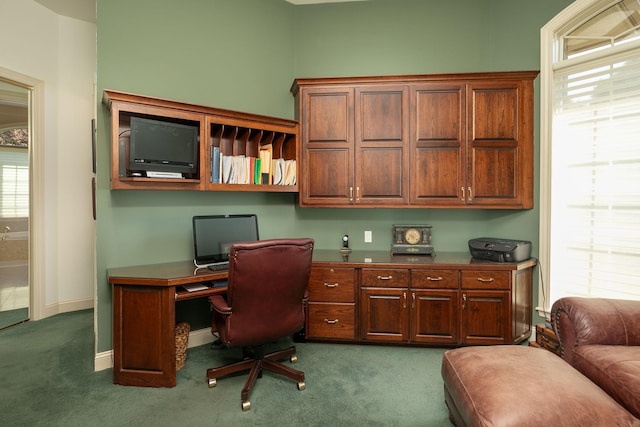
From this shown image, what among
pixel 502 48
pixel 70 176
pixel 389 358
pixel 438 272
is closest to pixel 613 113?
pixel 502 48

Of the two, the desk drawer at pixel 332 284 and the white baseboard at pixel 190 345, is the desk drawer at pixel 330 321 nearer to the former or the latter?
the desk drawer at pixel 332 284

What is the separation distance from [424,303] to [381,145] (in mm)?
1460

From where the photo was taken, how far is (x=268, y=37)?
354 cm

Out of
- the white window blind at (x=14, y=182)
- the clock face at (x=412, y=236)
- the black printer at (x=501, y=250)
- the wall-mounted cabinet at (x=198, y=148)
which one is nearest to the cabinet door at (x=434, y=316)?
the black printer at (x=501, y=250)

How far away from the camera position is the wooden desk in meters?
2.35

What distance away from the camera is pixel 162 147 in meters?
2.63

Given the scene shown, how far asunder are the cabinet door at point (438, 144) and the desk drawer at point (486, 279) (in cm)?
66

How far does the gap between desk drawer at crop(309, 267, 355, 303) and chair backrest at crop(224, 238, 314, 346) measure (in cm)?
78

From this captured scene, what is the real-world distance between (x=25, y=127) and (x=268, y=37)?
2781 millimetres

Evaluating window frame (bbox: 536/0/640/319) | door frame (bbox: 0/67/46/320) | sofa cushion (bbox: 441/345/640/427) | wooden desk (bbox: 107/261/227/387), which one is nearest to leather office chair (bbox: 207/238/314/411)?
wooden desk (bbox: 107/261/227/387)

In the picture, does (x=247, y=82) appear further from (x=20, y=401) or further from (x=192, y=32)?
(x=20, y=401)

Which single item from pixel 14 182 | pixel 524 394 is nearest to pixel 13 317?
pixel 14 182

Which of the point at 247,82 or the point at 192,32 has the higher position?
the point at 192,32

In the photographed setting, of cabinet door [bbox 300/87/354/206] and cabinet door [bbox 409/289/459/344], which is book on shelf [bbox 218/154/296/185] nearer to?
cabinet door [bbox 300/87/354/206]
